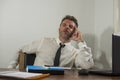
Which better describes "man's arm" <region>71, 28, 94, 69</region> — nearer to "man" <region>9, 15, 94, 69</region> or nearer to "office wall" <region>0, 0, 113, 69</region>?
"man" <region>9, 15, 94, 69</region>

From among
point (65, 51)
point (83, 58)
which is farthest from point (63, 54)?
point (83, 58)

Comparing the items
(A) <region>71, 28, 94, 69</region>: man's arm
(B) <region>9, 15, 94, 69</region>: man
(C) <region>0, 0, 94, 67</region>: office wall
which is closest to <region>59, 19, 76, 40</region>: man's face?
(B) <region>9, 15, 94, 69</region>: man

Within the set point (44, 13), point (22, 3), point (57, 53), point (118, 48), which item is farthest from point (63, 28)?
point (118, 48)

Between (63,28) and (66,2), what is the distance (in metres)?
0.64

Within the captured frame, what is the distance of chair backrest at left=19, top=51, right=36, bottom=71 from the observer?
8.18ft

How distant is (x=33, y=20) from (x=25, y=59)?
751 mm

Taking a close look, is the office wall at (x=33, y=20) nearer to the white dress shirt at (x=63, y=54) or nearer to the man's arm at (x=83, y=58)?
the white dress shirt at (x=63, y=54)

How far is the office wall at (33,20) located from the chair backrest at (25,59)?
0.31 metres

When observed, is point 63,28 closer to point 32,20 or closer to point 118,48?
point 32,20

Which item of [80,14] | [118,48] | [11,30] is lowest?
[118,48]

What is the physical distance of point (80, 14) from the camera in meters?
3.24

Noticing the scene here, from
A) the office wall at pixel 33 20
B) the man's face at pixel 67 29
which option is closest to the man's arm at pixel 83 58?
the man's face at pixel 67 29

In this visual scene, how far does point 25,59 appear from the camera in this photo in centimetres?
250

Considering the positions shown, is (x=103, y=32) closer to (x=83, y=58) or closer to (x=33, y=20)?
(x=83, y=58)
